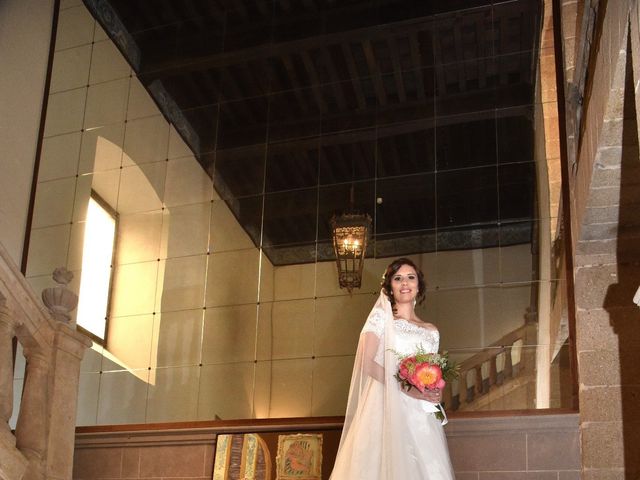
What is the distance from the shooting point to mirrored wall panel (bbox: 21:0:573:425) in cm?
747

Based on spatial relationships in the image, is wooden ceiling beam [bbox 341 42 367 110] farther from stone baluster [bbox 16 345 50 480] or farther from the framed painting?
stone baluster [bbox 16 345 50 480]

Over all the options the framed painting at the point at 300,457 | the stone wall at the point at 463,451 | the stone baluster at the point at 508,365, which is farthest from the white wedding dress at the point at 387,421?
the framed painting at the point at 300,457

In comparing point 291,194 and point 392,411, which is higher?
point 291,194

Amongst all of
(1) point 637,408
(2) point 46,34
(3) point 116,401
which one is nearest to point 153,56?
(2) point 46,34

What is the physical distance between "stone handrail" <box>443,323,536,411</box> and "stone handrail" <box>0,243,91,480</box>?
268 cm

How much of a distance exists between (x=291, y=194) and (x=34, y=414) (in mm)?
3033

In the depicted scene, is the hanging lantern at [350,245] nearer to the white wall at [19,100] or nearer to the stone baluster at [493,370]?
the stone baluster at [493,370]

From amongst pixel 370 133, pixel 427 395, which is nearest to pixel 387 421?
pixel 427 395

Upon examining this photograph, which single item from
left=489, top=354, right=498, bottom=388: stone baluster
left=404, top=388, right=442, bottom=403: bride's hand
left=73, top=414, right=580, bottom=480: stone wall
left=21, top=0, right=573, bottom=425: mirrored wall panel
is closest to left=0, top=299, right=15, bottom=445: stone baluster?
left=73, top=414, right=580, bottom=480: stone wall

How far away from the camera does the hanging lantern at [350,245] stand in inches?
308

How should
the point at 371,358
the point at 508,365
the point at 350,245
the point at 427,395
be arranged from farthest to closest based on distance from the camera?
1. the point at 350,245
2. the point at 508,365
3. the point at 371,358
4. the point at 427,395

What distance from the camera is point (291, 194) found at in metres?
8.23

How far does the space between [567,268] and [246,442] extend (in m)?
2.66

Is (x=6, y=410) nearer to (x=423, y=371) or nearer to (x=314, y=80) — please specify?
(x=423, y=371)
